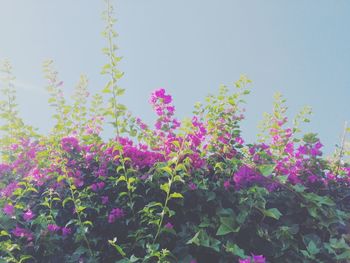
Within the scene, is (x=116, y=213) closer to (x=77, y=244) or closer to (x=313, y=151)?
→ (x=77, y=244)

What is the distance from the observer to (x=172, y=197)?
116 inches

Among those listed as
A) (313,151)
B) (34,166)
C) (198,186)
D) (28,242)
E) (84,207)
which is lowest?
(28,242)

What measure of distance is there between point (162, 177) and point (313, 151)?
121cm

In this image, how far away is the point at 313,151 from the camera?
3.47m

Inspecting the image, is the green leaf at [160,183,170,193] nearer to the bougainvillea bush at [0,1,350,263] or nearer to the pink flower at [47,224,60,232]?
the bougainvillea bush at [0,1,350,263]

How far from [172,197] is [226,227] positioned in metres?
0.41

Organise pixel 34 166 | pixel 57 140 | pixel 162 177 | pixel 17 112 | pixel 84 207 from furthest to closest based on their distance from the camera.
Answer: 1. pixel 17 112
2. pixel 34 166
3. pixel 57 140
4. pixel 162 177
5. pixel 84 207

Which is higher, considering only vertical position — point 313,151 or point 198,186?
point 313,151

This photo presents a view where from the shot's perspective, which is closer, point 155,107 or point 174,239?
point 174,239

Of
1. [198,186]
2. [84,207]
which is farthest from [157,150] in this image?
[84,207]

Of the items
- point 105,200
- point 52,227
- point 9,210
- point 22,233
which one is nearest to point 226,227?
point 105,200

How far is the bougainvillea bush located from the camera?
2.78 m

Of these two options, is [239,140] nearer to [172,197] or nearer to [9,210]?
[172,197]

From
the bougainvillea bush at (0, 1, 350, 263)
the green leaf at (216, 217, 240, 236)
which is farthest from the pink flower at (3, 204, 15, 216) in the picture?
the green leaf at (216, 217, 240, 236)
